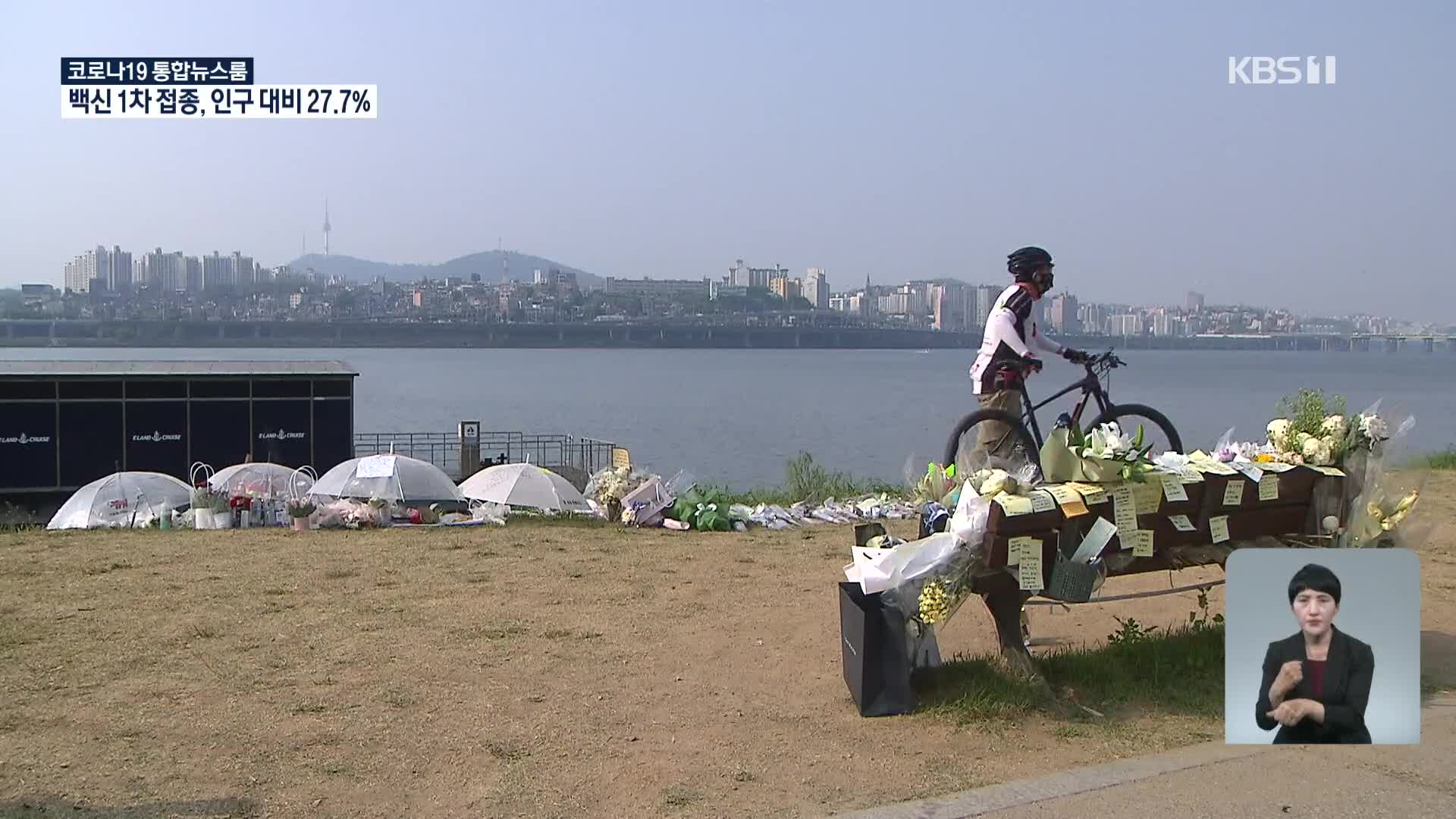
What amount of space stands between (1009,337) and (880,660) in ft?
9.43

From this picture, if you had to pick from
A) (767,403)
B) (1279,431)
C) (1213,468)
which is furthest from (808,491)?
(767,403)

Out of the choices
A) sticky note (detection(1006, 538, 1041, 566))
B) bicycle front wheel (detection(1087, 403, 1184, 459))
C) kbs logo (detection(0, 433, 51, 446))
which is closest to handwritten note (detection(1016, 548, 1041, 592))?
sticky note (detection(1006, 538, 1041, 566))

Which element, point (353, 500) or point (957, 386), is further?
point (957, 386)

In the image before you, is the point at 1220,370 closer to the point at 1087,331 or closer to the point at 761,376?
the point at 1087,331

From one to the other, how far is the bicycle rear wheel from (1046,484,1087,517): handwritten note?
1.57 metres

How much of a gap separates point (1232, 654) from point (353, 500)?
1056 cm

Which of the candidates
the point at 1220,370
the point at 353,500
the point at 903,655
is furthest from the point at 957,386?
the point at 903,655

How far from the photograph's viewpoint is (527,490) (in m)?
13.4

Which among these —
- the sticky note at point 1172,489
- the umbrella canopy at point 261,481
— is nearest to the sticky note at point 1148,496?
the sticky note at point 1172,489

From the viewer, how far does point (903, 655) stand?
18.8ft

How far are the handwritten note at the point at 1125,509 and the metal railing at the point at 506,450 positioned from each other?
1689cm

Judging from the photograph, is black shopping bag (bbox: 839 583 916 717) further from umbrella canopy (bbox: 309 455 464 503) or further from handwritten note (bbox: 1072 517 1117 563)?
umbrella canopy (bbox: 309 455 464 503)

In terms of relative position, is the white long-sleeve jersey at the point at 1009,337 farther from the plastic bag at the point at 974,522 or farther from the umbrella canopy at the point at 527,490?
the umbrella canopy at the point at 527,490

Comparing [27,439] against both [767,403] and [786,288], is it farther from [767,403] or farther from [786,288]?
[786,288]
